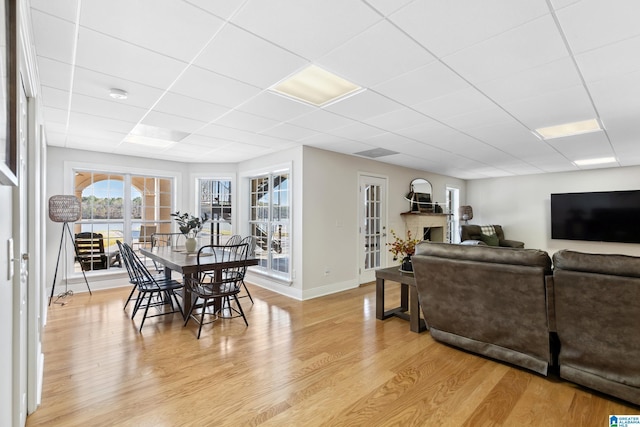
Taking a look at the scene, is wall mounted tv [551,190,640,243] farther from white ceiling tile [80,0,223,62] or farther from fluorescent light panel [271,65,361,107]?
white ceiling tile [80,0,223,62]

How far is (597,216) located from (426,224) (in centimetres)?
376

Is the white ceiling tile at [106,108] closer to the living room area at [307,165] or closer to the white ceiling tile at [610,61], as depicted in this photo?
the living room area at [307,165]

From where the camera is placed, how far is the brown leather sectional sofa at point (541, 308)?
198 centimetres

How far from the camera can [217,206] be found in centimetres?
632

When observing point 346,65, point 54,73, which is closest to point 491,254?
point 346,65

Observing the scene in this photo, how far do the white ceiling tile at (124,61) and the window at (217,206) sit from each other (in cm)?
387

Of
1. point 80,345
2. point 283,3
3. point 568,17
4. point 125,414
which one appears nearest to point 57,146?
point 80,345

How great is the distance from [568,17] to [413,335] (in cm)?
280

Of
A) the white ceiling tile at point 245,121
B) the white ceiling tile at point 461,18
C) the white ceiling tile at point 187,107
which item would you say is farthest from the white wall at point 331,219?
the white ceiling tile at point 461,18

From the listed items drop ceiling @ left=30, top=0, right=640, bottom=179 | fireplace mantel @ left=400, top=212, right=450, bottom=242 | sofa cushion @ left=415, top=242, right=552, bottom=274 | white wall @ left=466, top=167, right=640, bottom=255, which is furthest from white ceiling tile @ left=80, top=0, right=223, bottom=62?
white wall @ left=466, top=167, right=640, bottom=255

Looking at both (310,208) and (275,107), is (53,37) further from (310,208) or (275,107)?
(310,208)

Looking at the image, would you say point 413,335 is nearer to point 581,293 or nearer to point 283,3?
point 581,293

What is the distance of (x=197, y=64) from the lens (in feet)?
7.39

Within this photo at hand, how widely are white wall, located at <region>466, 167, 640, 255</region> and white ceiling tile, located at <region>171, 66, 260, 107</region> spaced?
25.6 ft
